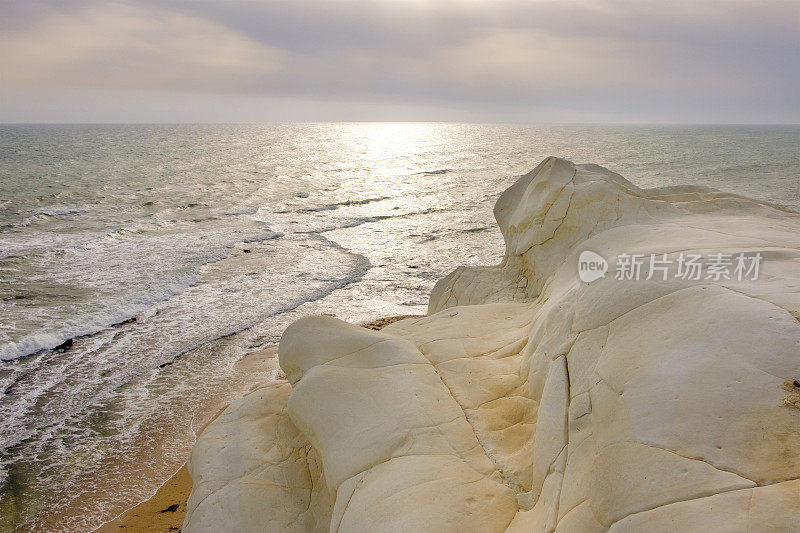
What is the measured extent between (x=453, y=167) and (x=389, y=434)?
40.6 m

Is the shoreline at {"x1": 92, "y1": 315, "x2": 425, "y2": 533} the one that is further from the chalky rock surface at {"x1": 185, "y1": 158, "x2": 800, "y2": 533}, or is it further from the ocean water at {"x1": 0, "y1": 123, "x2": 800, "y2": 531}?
the chalky rock surface at {"x1": 185, "y1": 158, "x2": 800, "y2": 533}

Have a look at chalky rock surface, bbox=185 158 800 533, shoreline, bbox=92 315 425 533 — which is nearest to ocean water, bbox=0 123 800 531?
shoreline, bbox=92 315 425 533

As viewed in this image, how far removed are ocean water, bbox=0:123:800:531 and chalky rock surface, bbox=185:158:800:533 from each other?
95.1 inches

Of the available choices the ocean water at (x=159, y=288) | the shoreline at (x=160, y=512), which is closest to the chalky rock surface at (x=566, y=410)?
the shoreline at (x=160, y=512)

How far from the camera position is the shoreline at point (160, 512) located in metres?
5.48

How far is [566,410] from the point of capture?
3590 mm

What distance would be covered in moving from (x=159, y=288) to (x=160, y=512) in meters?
7.98

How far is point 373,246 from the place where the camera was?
17844 mm

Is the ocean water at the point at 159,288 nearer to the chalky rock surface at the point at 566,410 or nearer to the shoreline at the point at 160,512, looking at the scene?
the shoreline at the point at 160,512

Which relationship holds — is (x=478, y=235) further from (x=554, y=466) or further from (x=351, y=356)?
(x=554, y=466)

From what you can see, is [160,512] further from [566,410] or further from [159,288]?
[159,288]

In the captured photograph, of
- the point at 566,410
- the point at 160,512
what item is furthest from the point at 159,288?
the point at 566,410

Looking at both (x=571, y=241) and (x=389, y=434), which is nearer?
(x=389, y=434)

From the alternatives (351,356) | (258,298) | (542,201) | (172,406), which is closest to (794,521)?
(351,356)
